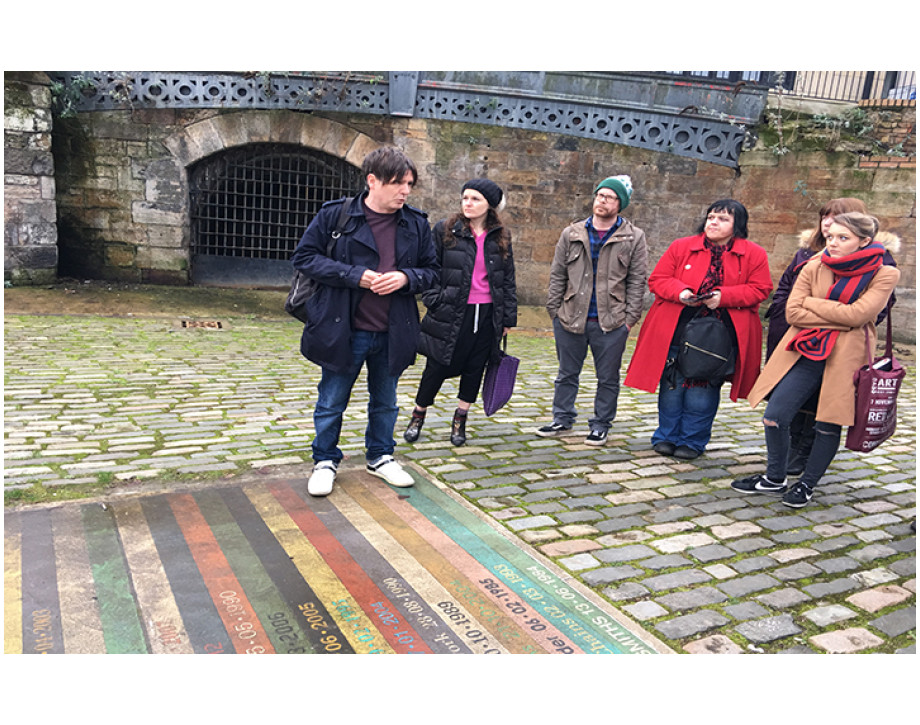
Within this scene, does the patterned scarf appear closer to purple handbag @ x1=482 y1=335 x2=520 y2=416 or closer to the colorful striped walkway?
purple handbag @ x1=482 y1=335 x2=520 y2=416

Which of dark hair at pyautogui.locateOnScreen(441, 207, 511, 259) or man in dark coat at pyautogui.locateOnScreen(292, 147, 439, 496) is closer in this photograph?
man in dark coat at pyautogui.locateOnScreen(292, 147, 439, 496)

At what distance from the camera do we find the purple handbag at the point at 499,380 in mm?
5176

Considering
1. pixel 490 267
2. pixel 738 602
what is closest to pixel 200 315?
pixel 490 267

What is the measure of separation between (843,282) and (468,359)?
2377mm

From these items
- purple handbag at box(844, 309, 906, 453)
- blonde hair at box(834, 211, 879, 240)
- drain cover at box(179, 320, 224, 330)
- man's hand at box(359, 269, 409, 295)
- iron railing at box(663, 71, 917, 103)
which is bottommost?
drain cover at box(179, 320, 224, 330)

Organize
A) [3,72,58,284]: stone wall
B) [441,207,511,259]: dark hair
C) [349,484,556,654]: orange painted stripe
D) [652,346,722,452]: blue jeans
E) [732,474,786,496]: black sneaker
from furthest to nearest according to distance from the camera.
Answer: [3,72,58,284]: stone wall, [652,346,722,452]: blue jeans, [441,207,511,259]: dark hair, [732,474,786,496]: black sneaker, [349,484,556,654]: orange painted stripe

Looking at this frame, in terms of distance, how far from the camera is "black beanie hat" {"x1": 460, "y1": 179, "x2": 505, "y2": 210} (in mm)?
4770

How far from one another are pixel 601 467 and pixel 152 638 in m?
3.07

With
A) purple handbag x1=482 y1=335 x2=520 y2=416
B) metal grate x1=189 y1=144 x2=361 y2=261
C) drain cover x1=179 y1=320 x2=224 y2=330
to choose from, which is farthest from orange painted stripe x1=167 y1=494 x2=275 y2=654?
metal grate x1=189 y1=144 x2=361 y2=261

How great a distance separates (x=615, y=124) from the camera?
11523 mm

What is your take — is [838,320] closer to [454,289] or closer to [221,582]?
[454,289]

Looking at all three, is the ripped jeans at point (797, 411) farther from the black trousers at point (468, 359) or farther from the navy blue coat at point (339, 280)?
the navy blue coat at point (339, 280)

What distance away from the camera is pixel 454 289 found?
4.78 meters

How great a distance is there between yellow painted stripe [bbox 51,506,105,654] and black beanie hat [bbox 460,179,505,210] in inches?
119
